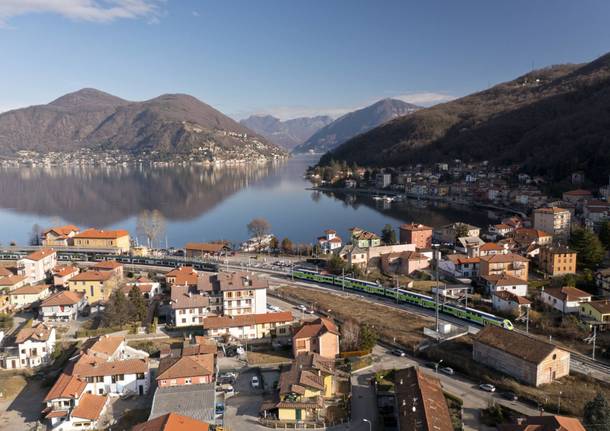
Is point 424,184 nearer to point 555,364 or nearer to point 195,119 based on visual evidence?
point 555,364

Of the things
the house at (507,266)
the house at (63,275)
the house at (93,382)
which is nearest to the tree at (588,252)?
Result: the house at (507,266)

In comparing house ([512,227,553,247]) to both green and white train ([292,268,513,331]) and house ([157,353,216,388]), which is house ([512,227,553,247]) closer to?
green and white train ([292,268,513,331])

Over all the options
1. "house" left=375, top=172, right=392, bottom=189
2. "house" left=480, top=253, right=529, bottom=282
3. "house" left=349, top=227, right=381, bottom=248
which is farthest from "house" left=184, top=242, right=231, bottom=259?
"house" left=375, top=172, right=392, bottom=189

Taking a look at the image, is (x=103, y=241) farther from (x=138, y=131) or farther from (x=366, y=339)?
(x=138, y=131)

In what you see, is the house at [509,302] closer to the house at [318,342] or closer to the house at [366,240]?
the house at [318,342]

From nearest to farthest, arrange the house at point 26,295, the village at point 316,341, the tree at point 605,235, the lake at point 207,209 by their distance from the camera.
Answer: the village at point 316,341 < the house at point 26,295 < the tree at point 605,235 < the lake at point 207,209
